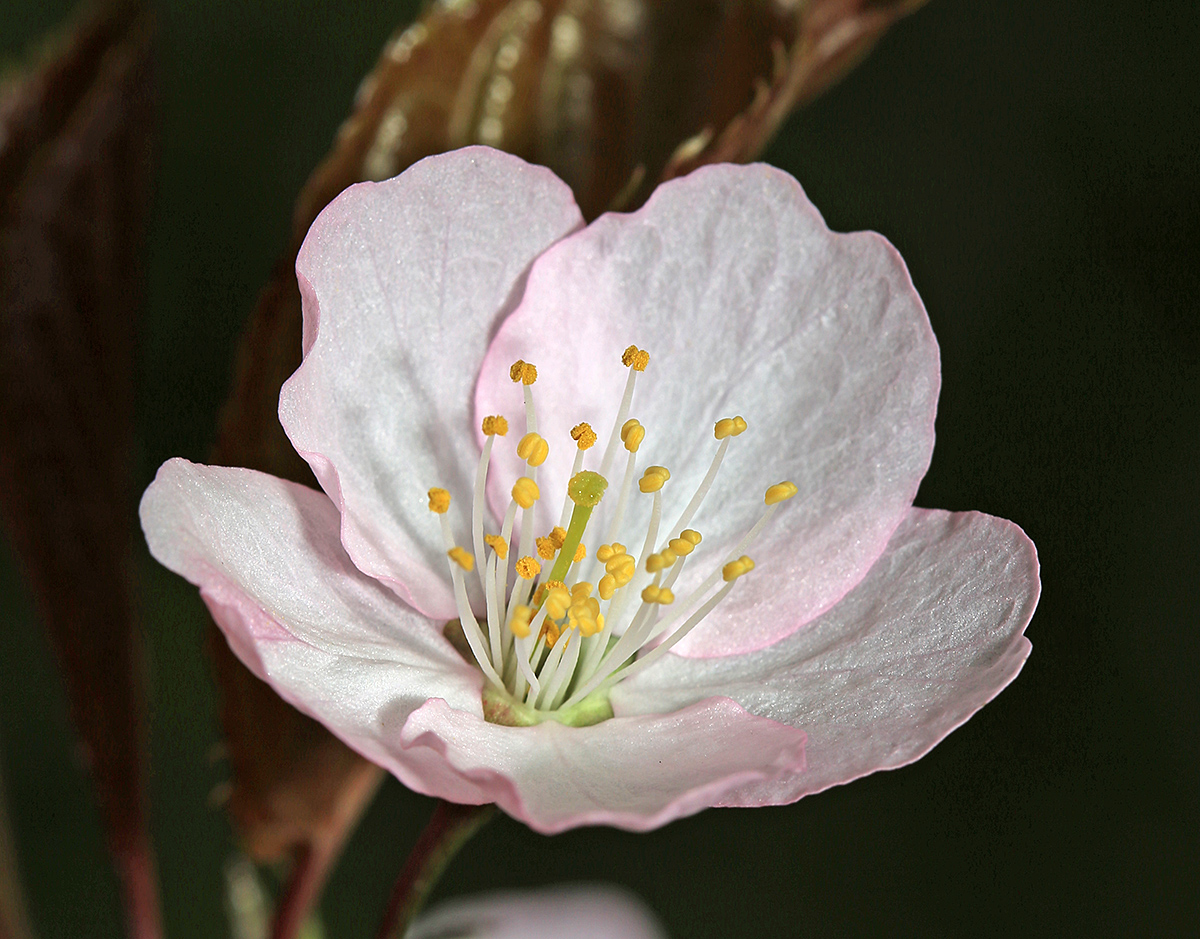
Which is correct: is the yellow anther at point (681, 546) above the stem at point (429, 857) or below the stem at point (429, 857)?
above

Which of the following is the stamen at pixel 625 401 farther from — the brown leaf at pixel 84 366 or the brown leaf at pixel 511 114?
the brown leaf at pixel 84 366

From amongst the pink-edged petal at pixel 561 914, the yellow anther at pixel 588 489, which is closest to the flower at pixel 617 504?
the yellow anther at pixel 588 489

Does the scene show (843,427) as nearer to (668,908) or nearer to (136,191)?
(136,191)

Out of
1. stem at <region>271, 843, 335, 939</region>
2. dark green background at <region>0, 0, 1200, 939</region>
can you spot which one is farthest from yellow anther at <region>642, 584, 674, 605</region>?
dark green background at <region>0, 0, 1200, 939</region>

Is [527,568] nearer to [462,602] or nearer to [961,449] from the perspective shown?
[462,602]

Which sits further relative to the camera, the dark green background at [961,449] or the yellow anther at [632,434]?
the dark green background at [961,449]

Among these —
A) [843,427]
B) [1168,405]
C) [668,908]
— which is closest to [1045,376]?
[1168,405]

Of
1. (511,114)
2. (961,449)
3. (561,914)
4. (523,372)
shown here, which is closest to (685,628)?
(523,372)
